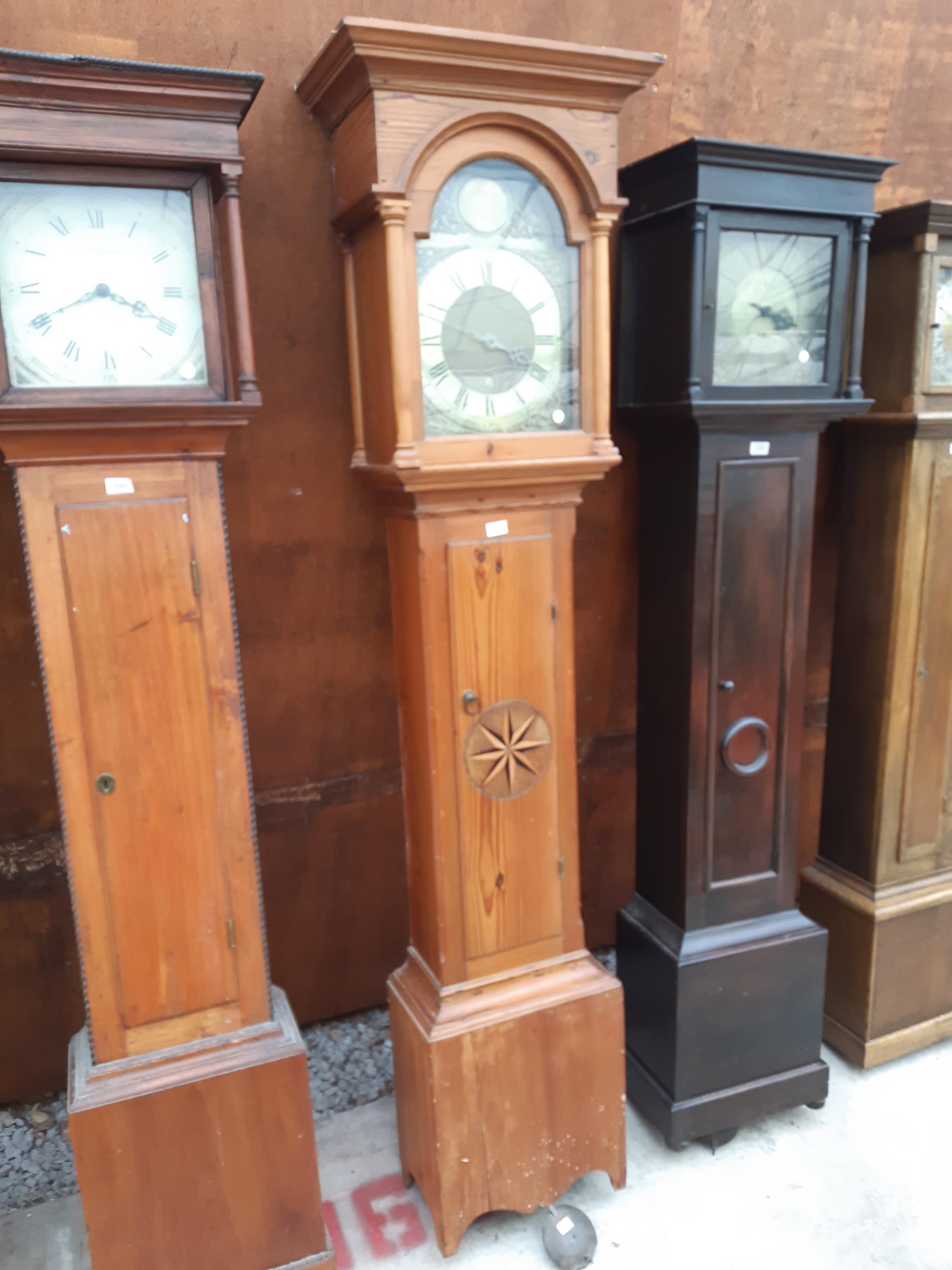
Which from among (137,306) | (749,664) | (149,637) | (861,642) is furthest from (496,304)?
(861,642)

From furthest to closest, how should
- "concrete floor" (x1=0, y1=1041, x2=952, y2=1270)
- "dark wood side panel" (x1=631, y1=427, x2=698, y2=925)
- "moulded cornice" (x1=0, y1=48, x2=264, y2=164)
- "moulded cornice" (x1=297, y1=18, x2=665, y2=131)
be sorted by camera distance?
"dark wood side panel" (x1=631, y1=427, x2=698, y2=925) < "concrete floor" (x1=0, y1=1041, x2=952, y2=1270) < "moulded cornice" (x1=297, y1=18, x2=665, y2=131) < "moulded cornice" (x1=0, y1=48, x2=264, y2=164)

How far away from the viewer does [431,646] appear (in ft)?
5.41

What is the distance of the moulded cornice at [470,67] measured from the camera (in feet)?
4.56

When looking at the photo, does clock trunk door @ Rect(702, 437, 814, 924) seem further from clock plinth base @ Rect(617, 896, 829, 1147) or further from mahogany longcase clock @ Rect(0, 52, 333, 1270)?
mahogany longcase clock @ Rect(0, 52, 333, 1270)

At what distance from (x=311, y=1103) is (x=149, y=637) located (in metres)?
1.00

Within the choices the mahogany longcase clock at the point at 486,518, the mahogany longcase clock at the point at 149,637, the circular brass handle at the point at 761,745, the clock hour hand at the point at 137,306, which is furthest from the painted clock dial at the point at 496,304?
the circular brass handle at the point at 761,745

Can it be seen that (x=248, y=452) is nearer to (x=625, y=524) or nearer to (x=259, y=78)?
(x=259, y=78)

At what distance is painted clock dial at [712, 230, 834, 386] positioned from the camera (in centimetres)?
180

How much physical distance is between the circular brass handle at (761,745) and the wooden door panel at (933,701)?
1.48 ft

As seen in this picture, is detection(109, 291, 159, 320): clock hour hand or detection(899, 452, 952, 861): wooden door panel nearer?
detection(109, 291, 159, 320): clock hour hand

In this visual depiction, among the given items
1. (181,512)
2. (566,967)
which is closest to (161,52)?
(181,512)

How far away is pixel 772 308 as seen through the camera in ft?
6.06

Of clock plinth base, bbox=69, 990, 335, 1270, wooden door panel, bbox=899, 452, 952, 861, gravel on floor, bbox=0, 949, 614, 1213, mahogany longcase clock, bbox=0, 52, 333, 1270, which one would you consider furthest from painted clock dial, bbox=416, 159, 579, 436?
gravel on floor, bbox=0, 949, 614, 1213

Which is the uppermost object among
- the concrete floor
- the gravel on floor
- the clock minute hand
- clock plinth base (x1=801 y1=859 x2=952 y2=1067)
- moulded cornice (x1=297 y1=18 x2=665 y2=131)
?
moulded cornice (x1=297 y1=18 x2=665 y2=131)
